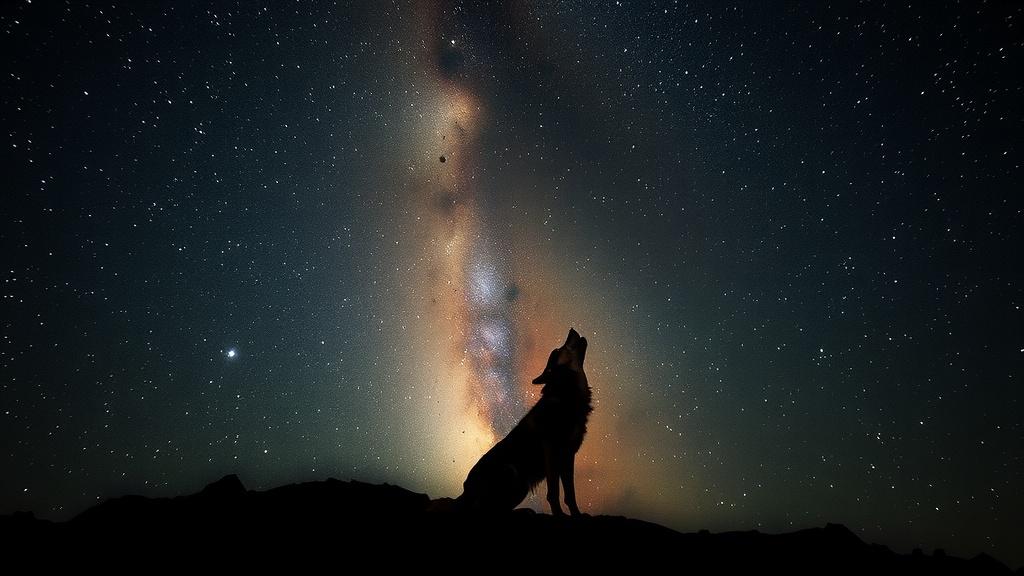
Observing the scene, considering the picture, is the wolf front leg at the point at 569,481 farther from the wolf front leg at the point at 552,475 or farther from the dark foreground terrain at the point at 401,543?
the dark foreground terrain at the point at 401,543

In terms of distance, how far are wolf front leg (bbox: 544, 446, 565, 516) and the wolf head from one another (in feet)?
3.75

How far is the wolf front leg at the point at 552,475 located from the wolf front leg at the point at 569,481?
0.14 metres

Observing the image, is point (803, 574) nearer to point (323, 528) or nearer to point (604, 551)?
point (604, 551)

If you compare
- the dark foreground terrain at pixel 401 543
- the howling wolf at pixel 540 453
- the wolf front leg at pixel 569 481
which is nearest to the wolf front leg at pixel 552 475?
the howling wolf at pixel 540 453

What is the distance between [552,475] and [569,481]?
1.35 ft

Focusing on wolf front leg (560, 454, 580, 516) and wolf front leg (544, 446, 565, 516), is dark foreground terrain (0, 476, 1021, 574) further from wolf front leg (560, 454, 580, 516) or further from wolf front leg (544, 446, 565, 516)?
wolf front leg (560, 454, 580, 516)

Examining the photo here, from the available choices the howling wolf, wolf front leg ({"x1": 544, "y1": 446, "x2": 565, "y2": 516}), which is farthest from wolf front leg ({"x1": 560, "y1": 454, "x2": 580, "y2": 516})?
wolf front leg ({"x1": 544, "y1": 446, "x2": 565, "y2": 516})

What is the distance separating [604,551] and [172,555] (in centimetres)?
334

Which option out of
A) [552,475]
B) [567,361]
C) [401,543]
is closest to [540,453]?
[552,475]

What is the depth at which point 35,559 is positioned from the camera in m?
2.69

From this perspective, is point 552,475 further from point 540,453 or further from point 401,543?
point 401,543

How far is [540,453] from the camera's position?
4980 mm

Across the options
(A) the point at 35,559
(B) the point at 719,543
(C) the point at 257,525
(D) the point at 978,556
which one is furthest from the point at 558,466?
(A) the point at 35,559

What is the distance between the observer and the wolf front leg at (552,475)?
4.71 m
